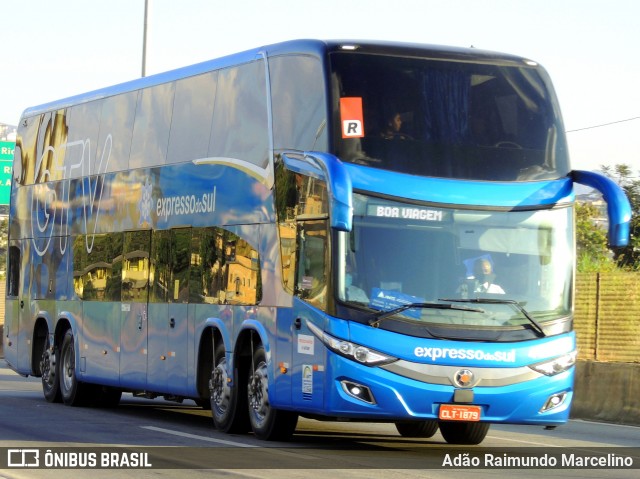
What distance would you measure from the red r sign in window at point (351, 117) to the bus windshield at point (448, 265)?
26.5 inches

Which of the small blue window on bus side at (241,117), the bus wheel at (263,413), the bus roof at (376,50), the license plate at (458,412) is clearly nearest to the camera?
the license plate at (458,412)

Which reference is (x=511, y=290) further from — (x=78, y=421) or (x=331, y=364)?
(x=78, y=421)

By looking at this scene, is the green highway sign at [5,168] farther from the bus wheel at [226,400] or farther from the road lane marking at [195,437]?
the bus wheel at [226,400]

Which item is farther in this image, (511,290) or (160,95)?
(160,95)

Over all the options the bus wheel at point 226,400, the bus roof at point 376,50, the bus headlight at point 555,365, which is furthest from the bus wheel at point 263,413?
the bus roof at point 376,50

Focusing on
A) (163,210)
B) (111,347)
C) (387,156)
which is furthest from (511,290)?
(111,347)

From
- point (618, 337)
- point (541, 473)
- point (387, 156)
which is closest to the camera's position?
point (541, 473)

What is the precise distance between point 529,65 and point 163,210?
578 cm

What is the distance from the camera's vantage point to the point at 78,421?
19094mm

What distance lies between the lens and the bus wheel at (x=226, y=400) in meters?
17.0

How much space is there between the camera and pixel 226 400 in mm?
17266

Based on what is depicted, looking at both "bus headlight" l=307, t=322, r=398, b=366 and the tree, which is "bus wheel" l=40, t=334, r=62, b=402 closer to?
"bus headlight" l=307, t=322, r=398, b=366

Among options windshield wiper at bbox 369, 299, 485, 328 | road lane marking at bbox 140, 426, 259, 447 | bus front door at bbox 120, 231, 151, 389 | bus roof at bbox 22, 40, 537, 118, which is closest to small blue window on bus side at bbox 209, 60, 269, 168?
bus roof at bbox 22, 40, 537, 118

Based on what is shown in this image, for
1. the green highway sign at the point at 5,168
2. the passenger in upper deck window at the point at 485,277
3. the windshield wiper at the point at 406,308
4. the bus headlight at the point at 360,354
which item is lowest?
the bus headlight at the point at 360,354
